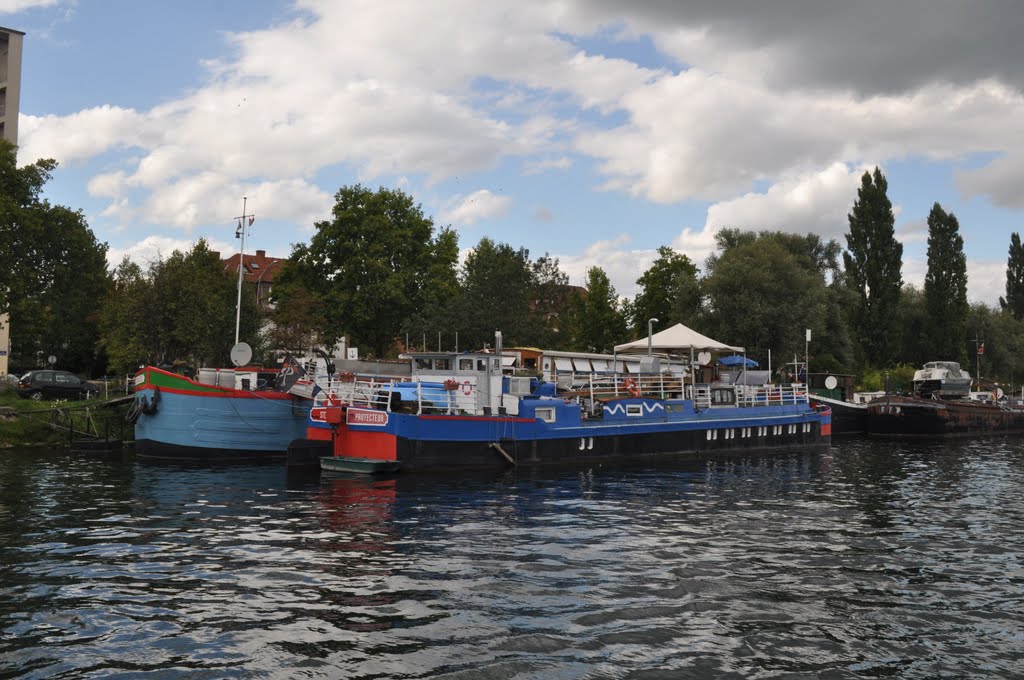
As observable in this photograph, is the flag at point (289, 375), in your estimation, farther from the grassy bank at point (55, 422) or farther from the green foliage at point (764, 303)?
the green foliage at point (764, 303)

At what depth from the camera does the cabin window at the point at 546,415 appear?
31.5 meters

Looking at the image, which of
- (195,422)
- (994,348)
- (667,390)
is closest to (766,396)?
(667,390)

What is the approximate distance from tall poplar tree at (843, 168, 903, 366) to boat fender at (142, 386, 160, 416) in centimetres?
6504

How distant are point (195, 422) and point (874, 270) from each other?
67445 millimetres

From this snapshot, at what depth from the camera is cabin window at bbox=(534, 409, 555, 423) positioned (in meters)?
31.5

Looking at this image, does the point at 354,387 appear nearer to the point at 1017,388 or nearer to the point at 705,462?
the point at 705,462

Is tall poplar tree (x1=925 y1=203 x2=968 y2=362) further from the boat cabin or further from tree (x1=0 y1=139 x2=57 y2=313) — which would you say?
tree (x1=0 y1=139 x2=57 y2=313)

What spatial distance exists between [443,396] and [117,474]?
1132 cm

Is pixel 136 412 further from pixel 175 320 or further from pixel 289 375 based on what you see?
pixel 175 320

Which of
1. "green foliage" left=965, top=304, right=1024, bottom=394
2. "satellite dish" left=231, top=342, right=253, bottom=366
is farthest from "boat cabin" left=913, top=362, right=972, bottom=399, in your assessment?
"satellite dish" left=231, top=342, right=253, bottom=366

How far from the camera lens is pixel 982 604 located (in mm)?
12984

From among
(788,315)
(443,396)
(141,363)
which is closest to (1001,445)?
(788,315)

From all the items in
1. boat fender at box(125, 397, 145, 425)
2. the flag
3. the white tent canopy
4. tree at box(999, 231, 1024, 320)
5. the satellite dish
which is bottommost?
boat fender at box(125, 397, 145, 425)

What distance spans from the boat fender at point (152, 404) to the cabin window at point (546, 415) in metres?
14.6
